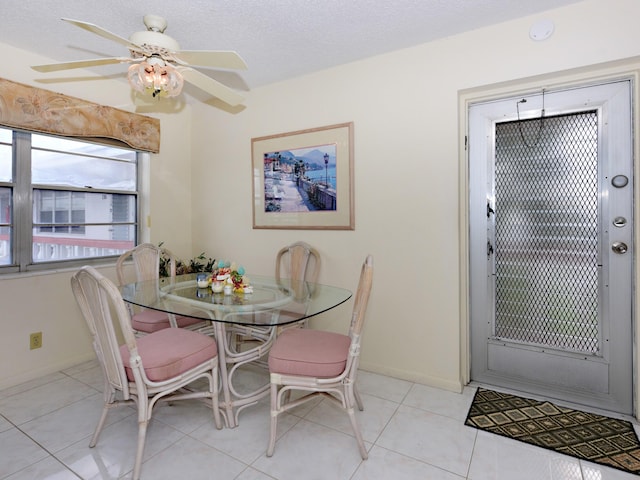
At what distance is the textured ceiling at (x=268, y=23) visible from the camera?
79.3 inches

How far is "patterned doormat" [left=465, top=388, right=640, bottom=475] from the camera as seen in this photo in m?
1.74

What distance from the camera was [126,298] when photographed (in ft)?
6.93

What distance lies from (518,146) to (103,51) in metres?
3.10

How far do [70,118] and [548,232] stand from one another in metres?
3.63

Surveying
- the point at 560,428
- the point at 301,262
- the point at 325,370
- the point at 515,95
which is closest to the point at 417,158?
the point at 515,95

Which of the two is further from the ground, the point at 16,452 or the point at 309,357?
the point at 309,357

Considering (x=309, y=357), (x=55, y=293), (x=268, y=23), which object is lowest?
(x=309, y=357)

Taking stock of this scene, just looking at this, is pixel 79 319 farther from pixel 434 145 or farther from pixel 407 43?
pixel 407 43

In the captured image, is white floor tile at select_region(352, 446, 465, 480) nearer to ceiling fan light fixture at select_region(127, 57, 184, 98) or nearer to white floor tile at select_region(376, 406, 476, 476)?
white floor tile at select_region(376, 406, 476, 476)

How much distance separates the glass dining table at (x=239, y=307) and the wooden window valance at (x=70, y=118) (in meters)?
1.38

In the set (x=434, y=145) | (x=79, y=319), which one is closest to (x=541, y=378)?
(x=434, y=145)

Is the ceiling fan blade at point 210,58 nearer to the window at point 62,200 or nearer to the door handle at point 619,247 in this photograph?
the window at point 62,200

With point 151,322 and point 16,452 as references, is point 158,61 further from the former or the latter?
point 16,452

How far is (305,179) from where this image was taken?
3.01 m
